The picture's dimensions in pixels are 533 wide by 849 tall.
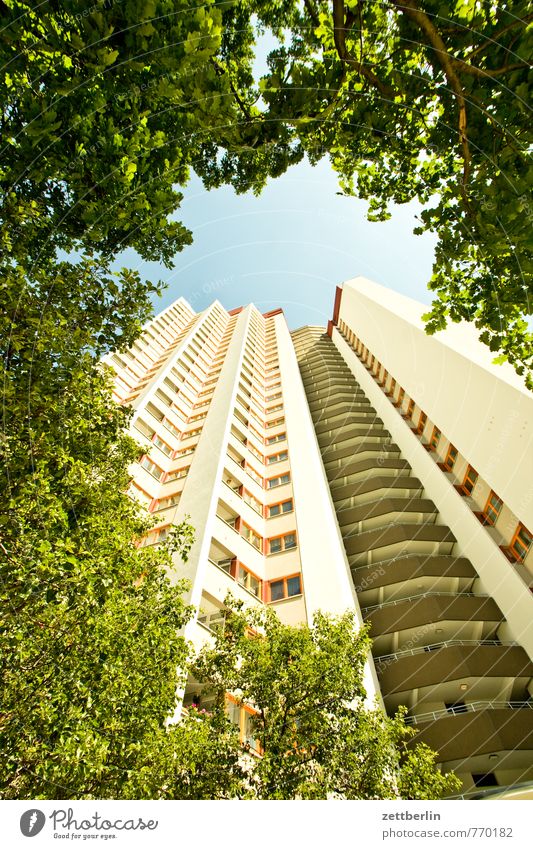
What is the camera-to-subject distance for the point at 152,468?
901 inches

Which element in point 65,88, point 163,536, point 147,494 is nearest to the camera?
point 65,88

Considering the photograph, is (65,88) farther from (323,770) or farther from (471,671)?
(471,671)

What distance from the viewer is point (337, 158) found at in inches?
380

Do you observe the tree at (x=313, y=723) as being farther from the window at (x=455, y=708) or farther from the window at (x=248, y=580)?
the window at (x=455, y=708)

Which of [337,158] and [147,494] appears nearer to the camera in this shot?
[337,158]

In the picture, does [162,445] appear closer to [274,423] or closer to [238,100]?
[274,423]

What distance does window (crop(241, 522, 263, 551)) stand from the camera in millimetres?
19031

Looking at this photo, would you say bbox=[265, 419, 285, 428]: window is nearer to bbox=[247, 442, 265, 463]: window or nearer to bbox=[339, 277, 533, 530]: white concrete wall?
bbox=[247, 442, 265, 463]: window

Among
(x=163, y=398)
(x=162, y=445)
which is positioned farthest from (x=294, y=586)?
(x=163, y=398)

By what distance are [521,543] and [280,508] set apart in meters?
11.5

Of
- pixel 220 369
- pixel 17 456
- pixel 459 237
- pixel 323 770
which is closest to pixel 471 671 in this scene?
pixel 323 770

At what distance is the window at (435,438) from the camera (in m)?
24.9

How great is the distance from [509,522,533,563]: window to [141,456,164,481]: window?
18306 millimetres

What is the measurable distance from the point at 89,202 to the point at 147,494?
1677cm
